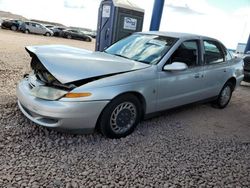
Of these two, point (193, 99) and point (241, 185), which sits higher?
point (193, 99)

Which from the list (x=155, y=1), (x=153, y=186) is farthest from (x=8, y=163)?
(x=155, y=1)

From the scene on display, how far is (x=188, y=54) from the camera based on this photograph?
14.1ft

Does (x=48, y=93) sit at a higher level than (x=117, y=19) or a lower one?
lower

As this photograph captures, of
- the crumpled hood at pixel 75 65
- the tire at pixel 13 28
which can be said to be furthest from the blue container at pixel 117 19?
the tire at pixel 13 28

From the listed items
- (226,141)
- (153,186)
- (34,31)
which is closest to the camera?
(153,186)

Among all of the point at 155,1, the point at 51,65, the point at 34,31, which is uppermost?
the point at 155,1

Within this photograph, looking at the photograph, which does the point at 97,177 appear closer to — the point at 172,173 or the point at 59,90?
the point at 172,173

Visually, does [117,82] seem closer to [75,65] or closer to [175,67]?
[75,65]

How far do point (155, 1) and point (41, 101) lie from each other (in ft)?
17.7

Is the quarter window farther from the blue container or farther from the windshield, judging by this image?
the blue container

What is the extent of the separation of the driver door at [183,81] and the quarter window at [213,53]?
0.27m

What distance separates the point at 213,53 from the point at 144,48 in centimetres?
158

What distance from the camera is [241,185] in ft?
9.22

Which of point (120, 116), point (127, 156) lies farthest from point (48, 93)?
point (127, 156)
